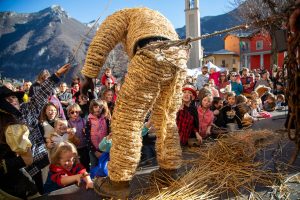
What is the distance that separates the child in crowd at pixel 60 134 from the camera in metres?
3.55

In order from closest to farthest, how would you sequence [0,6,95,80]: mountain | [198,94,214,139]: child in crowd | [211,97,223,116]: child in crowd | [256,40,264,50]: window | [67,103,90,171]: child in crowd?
1. [67,103,90,171]: child in crowd
2. [198,94,214,139]: child in crowd
3. [211,97,223,116]: child in crowd
4. [256,40,264,50]: window
5. [0,6,95,80]: mountain

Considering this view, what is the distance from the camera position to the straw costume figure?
6.59 feet

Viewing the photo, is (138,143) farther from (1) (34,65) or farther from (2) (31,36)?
(2) (31,36)

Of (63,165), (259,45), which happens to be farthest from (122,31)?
(259,45)

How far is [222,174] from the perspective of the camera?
8.21 feet

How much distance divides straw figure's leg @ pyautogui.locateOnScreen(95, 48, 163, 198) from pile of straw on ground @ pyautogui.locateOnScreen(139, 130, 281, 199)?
285 millimetres

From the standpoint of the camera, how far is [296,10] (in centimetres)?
136

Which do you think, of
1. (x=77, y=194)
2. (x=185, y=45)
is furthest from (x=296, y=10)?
(x=77, y=194)

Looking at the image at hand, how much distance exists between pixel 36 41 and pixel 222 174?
208ft

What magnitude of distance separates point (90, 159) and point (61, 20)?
69589mm

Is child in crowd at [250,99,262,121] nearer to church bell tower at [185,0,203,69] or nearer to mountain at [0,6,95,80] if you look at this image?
church bell tower at [185,0,203,69]

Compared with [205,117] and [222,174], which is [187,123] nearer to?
[205,117]

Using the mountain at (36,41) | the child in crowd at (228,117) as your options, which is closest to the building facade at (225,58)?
the mountain at (36,41)

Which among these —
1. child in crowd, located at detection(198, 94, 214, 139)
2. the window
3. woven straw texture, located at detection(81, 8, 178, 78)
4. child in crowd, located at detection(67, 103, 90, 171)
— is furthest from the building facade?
woven straw texture, located at detection(81, 8, 178, 78)
